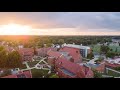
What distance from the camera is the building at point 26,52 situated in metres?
3.74

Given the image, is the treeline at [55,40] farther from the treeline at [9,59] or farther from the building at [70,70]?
the building at [70,70]

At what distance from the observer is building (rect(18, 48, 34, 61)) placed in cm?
374

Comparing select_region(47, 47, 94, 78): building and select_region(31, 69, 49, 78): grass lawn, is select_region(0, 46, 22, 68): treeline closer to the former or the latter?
select_region(31, 69, 49, 78): grass lawn

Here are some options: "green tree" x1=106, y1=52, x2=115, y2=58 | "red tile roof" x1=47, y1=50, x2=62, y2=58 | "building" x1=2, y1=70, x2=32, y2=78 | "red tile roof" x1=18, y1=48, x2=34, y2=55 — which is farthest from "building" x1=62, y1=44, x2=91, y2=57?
"building" x1=2, y1=70, x2=32, y2=78

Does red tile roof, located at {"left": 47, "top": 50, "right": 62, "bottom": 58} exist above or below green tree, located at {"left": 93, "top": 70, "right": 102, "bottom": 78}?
above

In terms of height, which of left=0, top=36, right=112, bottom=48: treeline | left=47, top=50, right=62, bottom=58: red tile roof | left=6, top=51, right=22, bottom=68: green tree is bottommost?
left=6, top=51, right=22, bottom=68: green tree

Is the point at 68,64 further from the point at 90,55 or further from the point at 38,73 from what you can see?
the point at 38,73

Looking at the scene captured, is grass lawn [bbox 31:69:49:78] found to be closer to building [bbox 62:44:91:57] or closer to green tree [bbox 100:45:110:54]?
building [bbox 62:44:91:57]

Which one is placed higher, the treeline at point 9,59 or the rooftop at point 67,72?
the treeline at point 9,59

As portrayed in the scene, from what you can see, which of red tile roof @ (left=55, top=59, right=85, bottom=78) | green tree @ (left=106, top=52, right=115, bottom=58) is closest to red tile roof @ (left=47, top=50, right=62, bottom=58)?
red tile roof @ (left=55, top=59, right=85, bottom=78)

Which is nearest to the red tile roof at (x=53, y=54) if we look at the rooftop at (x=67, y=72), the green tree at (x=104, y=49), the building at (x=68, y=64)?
the building at (x=68, y=64)
